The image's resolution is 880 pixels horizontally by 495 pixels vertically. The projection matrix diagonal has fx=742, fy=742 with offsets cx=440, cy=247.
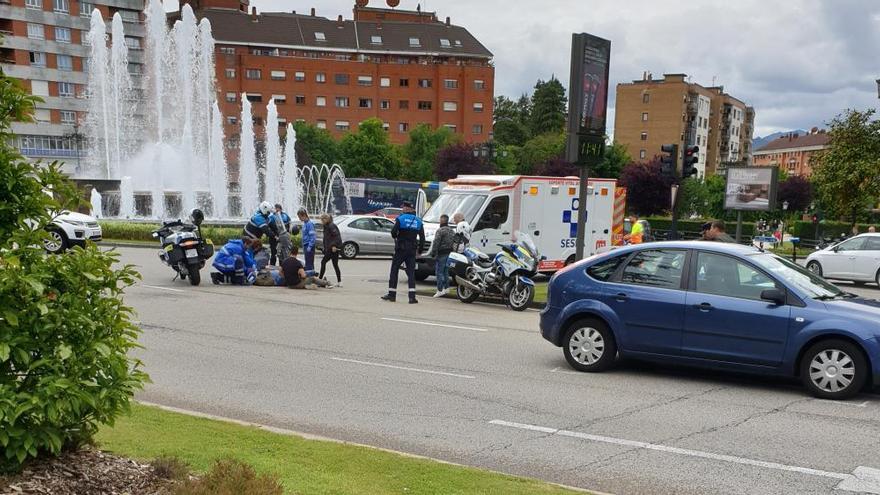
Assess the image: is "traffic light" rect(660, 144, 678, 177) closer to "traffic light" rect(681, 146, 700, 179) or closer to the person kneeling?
"traffic light" rect(681, 146, 700, 179)

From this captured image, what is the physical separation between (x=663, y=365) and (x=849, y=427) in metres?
2.77

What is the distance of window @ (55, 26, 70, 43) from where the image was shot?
240 feet

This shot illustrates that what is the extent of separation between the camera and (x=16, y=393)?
3.75 m

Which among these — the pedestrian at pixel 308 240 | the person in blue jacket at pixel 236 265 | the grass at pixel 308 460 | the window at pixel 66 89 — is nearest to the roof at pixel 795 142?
the window at pixel 66 89

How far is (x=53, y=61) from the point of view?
241ft

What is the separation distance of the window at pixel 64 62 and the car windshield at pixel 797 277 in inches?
3138

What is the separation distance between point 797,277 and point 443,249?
8815 millimetres

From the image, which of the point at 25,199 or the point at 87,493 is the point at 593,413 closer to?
the point at 87,493

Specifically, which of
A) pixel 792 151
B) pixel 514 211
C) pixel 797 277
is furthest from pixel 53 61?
pixel 792 151

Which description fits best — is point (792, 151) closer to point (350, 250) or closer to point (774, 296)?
point (350, 250)

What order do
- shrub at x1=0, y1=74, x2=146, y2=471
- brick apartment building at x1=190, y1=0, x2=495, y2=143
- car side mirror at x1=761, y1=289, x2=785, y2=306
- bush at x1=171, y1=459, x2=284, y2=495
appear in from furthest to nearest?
1. brick apartment building at x1=190, y1=0, x2=495, y2=143
2. car side mirror at x1=761, y1=289, x2=785, y2=306
3. bush at x1=171, y1=459, x2=284, y2=495
4. shrub at x1=0, y1=74, x2=146, y2=471

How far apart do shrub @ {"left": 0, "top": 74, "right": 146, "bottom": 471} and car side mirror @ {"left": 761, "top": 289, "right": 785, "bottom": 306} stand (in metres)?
6.27

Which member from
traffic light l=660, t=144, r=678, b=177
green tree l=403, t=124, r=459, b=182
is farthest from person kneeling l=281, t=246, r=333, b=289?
green tree l=403, t=124, r=459, b=182

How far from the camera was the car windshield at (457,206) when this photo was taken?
737 inches
